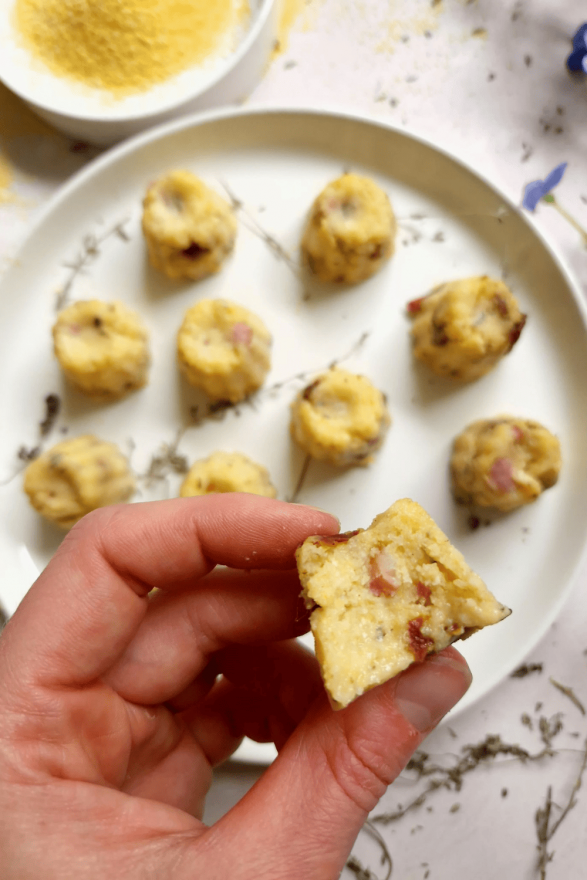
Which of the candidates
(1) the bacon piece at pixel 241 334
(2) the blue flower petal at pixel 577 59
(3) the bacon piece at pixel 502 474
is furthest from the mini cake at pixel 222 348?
(2) the blue flower petal at pixel 577 59

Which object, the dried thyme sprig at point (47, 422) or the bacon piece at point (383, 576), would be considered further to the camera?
the dried thyme sprig at point (47, 422)

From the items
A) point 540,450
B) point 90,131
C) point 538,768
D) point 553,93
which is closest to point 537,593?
point 540,450

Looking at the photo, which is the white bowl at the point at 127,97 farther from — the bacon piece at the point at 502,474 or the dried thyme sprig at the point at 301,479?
the bacon piece at the point at 502,474

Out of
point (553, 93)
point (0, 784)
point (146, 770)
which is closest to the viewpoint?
point (0, 784)

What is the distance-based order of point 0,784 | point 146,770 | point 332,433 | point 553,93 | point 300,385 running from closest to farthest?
point 0,784, point 146,770, point 332,433, point 300,385, point 553,93

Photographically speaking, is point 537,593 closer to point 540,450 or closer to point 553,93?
point 540,450

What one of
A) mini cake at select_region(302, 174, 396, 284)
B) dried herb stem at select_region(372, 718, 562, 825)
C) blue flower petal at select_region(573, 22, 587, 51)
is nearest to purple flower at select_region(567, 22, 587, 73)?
blue flower petal at select_region(573, 22, 587, 51)

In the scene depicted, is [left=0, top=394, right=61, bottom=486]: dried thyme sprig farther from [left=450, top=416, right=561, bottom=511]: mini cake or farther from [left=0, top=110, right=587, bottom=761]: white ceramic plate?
[left=450, top=416, right=561, bottom=511]: mini cake
